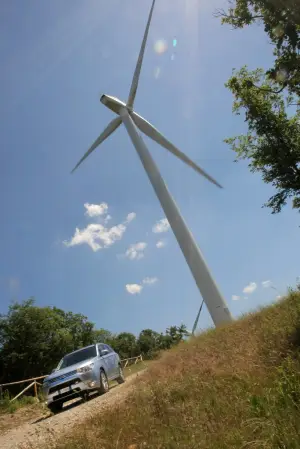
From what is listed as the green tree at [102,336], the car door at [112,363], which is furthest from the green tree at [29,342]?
the car door at [112,363]

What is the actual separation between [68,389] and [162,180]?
446 inches

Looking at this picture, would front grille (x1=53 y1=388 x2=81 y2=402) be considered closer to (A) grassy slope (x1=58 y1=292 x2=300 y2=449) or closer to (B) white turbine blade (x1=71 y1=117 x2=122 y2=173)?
(A) grassy slope (x1=58 y1=292 x2=300 y2=449)

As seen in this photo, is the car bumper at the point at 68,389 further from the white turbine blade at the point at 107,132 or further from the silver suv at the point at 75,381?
the white turbine blade at the point at 107,132

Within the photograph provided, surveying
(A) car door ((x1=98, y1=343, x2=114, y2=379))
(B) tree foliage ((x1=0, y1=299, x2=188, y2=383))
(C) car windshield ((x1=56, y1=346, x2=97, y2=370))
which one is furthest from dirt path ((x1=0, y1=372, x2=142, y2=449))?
(B) tree foliage ((x1=0, y1=299, x2=188, y2=383))

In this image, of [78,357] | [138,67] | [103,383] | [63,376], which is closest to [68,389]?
[63,376]

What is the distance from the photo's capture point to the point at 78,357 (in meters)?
11.8

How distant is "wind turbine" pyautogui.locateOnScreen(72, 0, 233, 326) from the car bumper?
6725mm

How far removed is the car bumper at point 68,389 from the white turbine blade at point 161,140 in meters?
13.5

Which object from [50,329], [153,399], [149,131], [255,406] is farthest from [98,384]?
[50,329]

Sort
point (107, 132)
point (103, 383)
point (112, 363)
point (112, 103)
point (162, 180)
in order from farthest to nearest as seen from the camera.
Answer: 1. point (107, 132)
2. point (112, 103)
3. point (162, 180)
4. point (112, 363)
5. point (103, 383)

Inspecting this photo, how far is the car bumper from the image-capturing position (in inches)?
386

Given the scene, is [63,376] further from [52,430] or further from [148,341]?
[148,341]

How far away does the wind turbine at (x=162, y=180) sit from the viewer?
15352 millimetres

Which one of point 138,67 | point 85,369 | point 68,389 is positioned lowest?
point 68,389
